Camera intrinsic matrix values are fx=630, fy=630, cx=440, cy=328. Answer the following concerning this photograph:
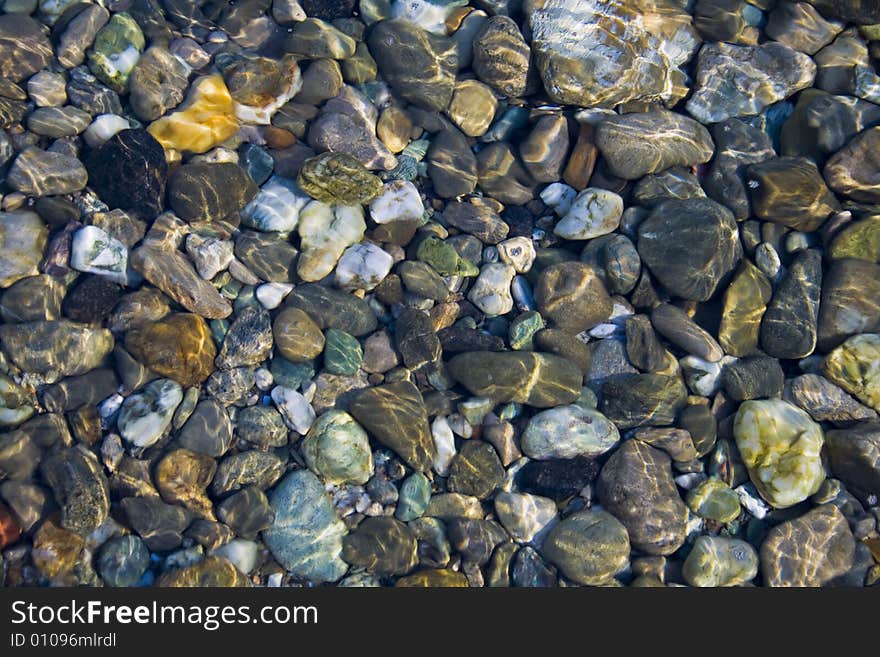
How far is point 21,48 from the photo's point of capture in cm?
525

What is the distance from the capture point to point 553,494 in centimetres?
513

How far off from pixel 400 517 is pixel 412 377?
1.16 metres

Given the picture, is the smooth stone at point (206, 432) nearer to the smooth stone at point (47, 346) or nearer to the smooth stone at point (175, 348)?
the smooth stone at point (175, 348)

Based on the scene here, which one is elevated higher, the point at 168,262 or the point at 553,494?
the point at 168,262

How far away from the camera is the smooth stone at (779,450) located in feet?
17.0

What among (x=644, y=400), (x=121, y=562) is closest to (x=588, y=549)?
(x=644, y=400)

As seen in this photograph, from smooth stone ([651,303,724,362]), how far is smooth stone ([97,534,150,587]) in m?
4.56

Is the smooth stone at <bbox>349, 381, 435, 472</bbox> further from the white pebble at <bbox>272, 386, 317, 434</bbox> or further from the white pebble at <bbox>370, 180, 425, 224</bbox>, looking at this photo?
the white pebble at <bbox>370, 180, 425, 224</bbox>

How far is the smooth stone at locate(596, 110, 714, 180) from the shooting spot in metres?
5.70

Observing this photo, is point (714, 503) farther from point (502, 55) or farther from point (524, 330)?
point (502, 55)

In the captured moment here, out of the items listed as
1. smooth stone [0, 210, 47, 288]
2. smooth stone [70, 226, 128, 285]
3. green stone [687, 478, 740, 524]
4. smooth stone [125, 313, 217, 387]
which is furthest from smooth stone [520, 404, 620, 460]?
smooth stone [0, 210, 47, 288]

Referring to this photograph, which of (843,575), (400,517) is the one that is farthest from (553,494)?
(843,575)

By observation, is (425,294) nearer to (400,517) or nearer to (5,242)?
(400,517)

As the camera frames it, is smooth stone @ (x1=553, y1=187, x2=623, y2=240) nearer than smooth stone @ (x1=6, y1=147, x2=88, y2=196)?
No
